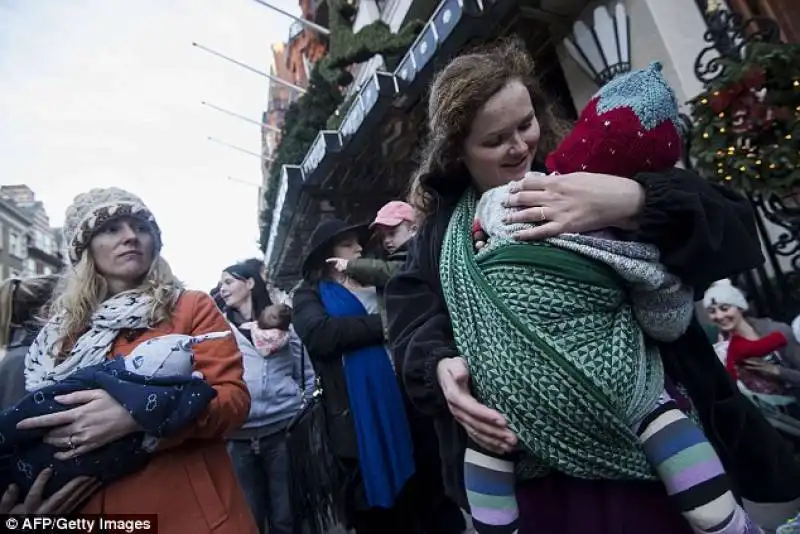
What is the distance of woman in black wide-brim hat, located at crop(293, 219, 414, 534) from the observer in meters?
2.88

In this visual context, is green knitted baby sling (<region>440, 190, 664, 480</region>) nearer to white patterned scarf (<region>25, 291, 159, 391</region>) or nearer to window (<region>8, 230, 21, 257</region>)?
white patterned scarf (<region>25, 291, 159, 391</region>)

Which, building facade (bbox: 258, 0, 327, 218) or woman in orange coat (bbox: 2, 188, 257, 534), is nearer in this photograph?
woman in orange coat (bbox: 2, 188, 257, 534)

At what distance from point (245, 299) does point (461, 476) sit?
12.2ft

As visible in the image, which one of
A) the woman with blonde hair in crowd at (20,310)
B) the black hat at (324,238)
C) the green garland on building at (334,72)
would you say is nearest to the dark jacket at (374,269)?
the black hat at (324,238)

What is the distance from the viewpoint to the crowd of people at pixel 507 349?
1.08 m

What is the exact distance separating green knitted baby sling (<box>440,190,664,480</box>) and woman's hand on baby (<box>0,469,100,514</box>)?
51.2 inches

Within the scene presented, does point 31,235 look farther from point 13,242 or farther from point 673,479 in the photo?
point 673,479

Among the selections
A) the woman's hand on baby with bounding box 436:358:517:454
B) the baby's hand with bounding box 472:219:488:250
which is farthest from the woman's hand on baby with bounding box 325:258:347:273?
the woman's hand on baby with bounding box 436:358:517:454

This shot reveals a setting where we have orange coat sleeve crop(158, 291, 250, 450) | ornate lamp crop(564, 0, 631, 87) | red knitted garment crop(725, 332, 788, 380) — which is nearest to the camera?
orange coat sleeve crop(158, 291, 250, 450)

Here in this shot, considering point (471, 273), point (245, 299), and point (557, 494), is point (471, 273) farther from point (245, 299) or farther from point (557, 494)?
point (245, 299)

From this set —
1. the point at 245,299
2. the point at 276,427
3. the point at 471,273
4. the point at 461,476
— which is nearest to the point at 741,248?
the point at 471,273

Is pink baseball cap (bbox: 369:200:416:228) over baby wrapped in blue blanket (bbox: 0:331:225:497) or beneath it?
over

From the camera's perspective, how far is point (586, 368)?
3.47 ft

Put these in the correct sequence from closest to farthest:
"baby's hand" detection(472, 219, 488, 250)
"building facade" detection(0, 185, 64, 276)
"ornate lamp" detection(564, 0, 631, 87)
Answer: "baby's hand" detection(472, 219, 488, 250) < "ornate lamp" detection(564, 0, 631, 87) < "building facade" detection(0, 185, 64, 276)
